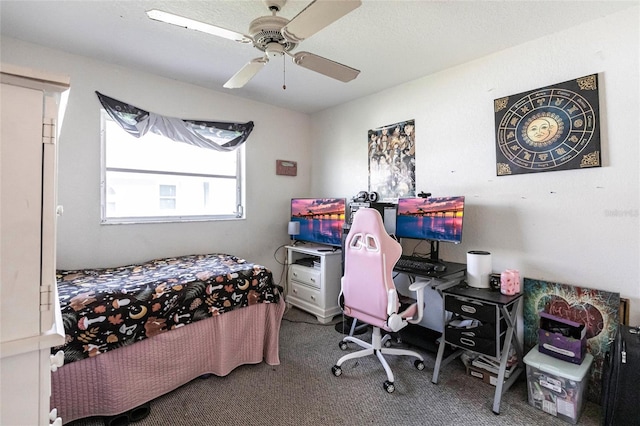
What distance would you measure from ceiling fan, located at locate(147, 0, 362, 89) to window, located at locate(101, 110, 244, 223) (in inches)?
54.9

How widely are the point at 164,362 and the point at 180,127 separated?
2157 mm

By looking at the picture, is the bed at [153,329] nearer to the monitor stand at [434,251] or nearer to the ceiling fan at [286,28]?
the monitor stand at [434,251]

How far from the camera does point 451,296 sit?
6.91 ft

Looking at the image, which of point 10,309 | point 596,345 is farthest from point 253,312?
point 596,345

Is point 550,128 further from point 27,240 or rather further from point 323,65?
point 27,240

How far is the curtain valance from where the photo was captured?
2607mm

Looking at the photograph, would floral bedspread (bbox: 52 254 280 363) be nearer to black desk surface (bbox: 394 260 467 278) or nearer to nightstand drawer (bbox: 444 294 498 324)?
black desk surface (bbox: 394 260 467 278)

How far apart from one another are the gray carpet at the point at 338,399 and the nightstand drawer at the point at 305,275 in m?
0.94

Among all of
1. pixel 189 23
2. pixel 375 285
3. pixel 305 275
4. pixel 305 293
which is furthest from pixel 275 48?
pixel 305 293

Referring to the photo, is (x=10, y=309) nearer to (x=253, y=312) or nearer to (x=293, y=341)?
(x=253, y=312)

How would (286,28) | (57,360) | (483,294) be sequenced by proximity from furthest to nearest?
(483,294) < (286,28) < (57,360)

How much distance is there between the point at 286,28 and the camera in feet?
4.74

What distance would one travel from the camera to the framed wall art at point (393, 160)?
3006 mm

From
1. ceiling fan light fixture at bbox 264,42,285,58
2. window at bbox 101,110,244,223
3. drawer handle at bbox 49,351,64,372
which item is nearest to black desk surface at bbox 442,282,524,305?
ceiling fan light fixture at bbox 264,42,285,58
